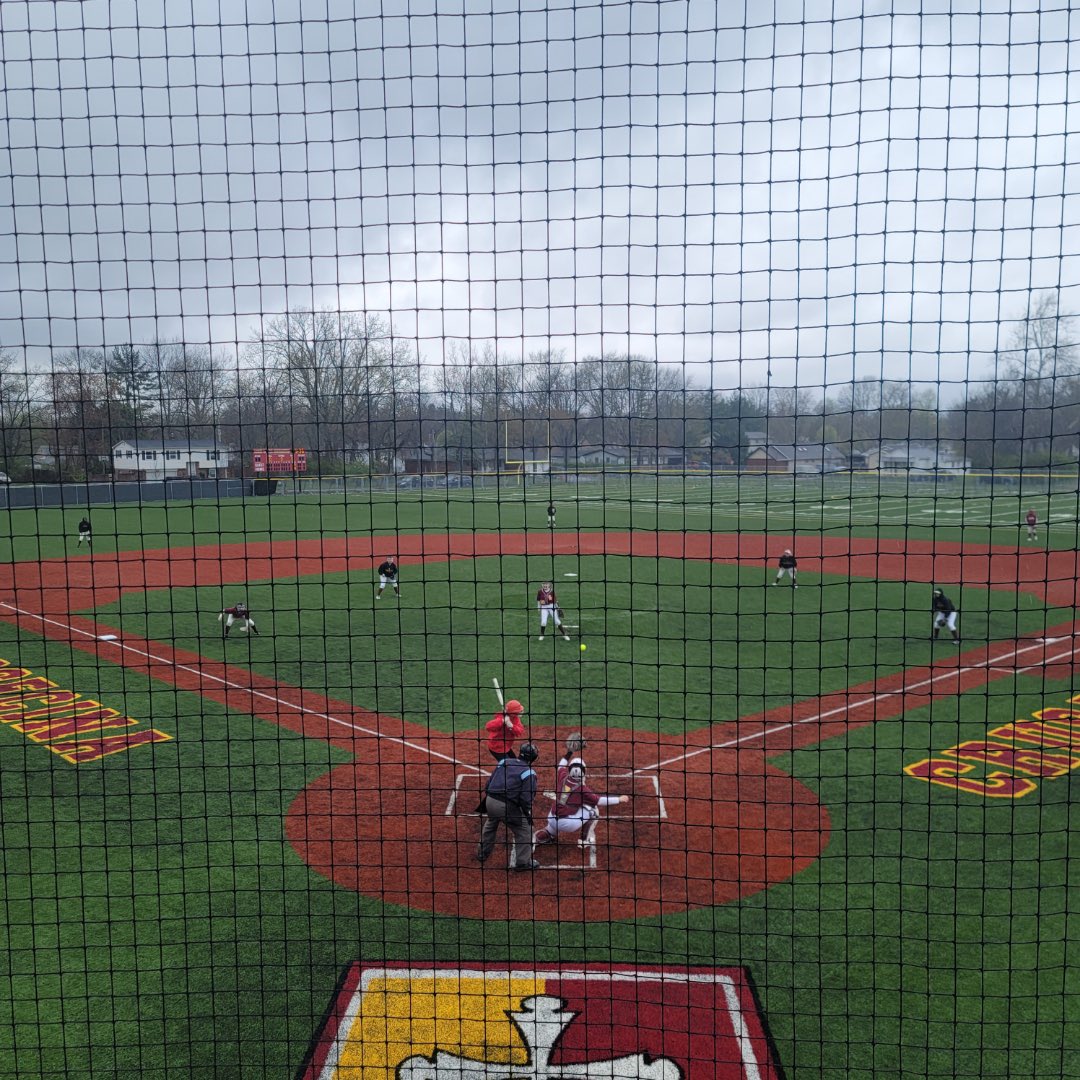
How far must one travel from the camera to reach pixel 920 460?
101ft

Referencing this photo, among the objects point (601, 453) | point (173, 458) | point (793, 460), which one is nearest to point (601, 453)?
point (601, 453)

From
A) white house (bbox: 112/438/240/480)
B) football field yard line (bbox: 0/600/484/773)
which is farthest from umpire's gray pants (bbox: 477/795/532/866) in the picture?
white house (bbox: 112/438/240/480)

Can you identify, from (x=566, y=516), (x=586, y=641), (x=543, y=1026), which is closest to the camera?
(x=543, y=1026)

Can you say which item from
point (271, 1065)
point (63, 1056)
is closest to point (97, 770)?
point (63, 1056)

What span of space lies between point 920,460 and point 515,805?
87.1 feet

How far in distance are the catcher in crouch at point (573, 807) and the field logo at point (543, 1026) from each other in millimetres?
1802

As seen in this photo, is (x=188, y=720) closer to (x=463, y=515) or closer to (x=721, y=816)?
(x=721, y=816)

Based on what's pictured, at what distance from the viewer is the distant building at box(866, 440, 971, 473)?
752cm

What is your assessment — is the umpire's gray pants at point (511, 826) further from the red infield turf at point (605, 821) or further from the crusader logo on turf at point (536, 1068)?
the crusader logo on turf at point (536, 1068)

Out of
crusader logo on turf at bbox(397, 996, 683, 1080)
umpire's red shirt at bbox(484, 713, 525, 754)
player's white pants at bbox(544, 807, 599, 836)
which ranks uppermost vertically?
umpire's red shirt at bbox(484, 713, 525, 754)

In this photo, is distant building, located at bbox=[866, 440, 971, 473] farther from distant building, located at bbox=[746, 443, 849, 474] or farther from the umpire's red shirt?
the umpire's red shirt

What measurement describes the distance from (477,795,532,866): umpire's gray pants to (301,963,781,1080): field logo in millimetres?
1384

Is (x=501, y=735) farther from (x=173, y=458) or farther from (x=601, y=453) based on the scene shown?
(x=173, y=458)

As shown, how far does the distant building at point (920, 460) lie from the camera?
7523 mm
